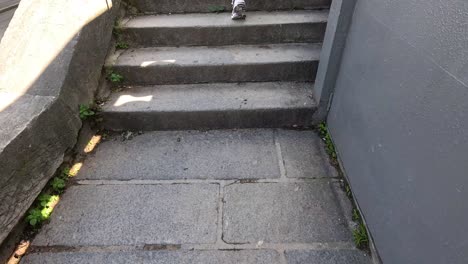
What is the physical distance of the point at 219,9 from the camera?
11.7 feet

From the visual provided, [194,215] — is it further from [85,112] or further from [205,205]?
[85,112]

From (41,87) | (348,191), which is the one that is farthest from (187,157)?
(348,191)

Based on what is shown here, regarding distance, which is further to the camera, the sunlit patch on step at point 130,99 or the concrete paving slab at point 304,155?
the sunlit patch on step at point 130,99

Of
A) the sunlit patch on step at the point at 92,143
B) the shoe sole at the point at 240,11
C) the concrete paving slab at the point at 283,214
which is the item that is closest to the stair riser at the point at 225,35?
the shoe sole at the point at 240,11

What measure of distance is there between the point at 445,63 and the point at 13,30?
3210 millimetres

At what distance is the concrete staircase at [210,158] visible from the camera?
6.63ft

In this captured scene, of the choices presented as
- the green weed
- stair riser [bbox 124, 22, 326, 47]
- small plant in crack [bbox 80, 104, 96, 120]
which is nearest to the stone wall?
small plant in crack [bbox 80, 104, 96, 120]

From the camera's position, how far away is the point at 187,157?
2.71 metres

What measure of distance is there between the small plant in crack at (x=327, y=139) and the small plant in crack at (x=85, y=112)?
2.22 m

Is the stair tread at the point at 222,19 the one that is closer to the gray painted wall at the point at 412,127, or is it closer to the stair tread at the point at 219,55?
the stair tread at the point at 219,55

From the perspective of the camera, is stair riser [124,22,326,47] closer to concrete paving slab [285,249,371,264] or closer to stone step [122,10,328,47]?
stone step [122,10,328,47]

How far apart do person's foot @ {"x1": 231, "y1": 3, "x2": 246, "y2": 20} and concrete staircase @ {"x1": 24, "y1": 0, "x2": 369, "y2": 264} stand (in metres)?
0.12

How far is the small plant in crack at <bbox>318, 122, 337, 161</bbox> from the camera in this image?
2.68 meters

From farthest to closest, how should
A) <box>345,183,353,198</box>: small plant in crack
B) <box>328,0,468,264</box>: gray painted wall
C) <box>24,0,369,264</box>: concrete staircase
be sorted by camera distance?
<box>345,183,353,198</box>: small plant in crack → <box>24,0,369,264</box>: concrete staircase → <box>328,0,468,264</box>: gray painted wall
